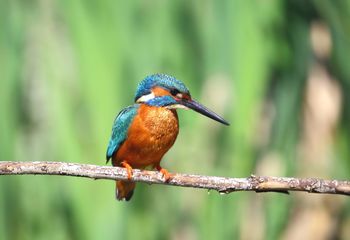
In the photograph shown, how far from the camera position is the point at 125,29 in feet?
7.97

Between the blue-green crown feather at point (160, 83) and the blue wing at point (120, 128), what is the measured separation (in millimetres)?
62

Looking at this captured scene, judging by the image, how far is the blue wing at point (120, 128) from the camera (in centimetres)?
249

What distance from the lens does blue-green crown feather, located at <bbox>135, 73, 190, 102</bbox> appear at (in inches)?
93.6

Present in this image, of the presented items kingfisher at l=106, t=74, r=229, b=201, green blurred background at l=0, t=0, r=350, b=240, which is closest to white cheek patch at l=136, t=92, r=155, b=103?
kingfisher at l=106, t=74, r=229, b=201

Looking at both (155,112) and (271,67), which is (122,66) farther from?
(271,67)

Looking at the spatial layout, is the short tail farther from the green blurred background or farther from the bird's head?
the bird's head

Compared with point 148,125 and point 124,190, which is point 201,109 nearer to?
point 148,125

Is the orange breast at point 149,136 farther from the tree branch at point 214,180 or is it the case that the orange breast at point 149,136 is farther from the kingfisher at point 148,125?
the tree branch at point 214,180

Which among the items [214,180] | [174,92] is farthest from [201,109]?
[214,180]

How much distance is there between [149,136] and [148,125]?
38 mm

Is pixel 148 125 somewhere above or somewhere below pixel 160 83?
below

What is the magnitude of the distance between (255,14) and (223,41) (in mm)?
181

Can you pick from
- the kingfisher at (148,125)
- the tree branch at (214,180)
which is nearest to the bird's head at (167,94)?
the kingfisher at (148,125)

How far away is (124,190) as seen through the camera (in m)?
2.42
